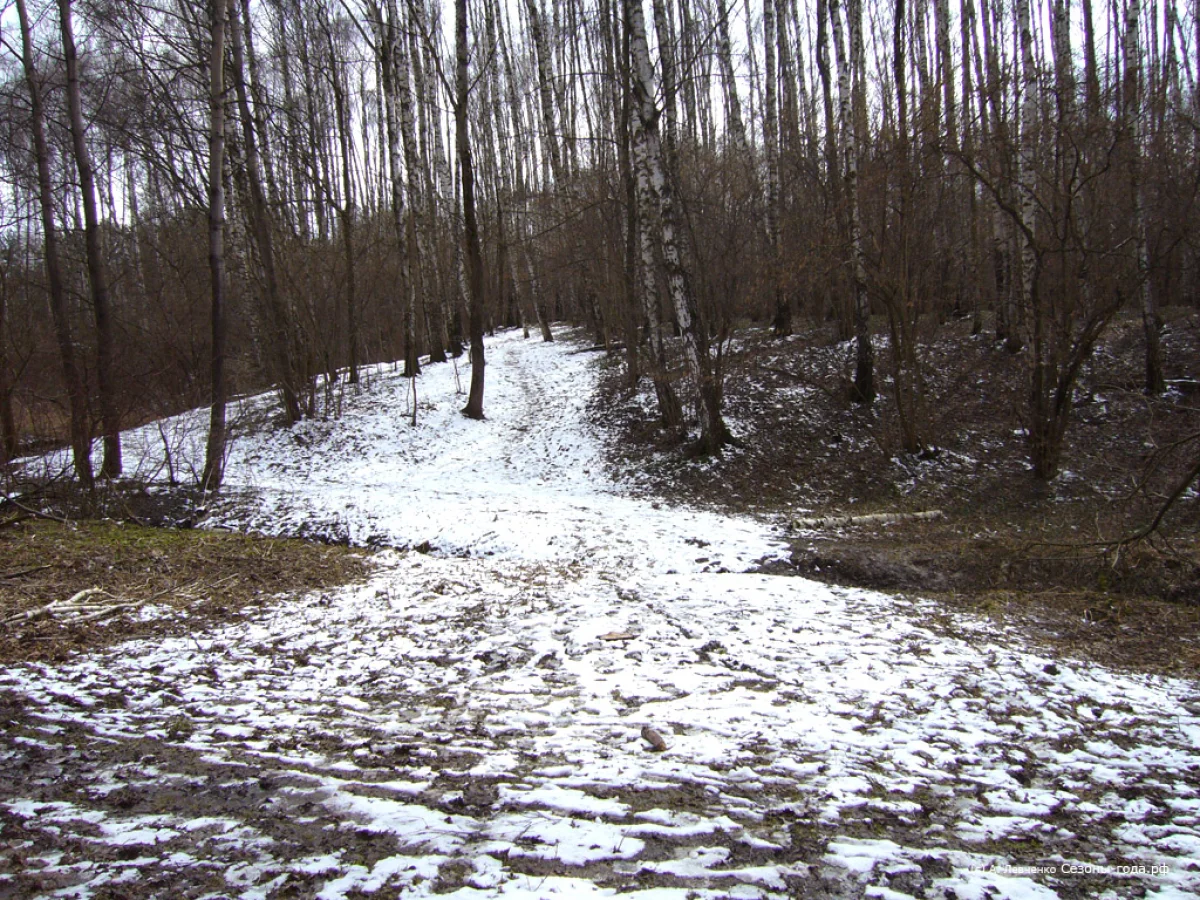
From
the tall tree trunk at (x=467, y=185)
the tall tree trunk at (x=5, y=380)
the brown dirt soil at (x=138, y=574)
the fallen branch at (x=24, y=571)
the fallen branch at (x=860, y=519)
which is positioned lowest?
the fallen branch at (x=860, y=519)

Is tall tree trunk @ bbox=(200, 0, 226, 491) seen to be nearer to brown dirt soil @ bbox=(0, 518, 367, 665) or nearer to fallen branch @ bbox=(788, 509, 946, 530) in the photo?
brown dirt soil @ bbox=(0, 518, 367, 665)

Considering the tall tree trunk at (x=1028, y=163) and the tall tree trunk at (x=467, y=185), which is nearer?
the tall tree trunk at (x=1028, y=163)

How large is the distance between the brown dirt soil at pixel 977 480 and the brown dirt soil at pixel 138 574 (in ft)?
15.9

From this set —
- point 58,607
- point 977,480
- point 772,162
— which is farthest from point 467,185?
point 977,480

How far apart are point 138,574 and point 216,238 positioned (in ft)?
17.2

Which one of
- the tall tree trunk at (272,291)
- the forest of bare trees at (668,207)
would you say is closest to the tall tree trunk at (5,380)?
the forest of bare trees at (668,207)

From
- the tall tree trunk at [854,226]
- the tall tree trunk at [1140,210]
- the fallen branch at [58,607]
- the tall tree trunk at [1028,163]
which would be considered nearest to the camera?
the fallen branch at [58,607]

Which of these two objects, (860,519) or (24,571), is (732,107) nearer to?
(860,519)

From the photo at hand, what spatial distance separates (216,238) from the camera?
877 centimetres

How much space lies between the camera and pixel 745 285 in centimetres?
1130

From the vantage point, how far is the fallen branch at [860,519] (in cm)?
800

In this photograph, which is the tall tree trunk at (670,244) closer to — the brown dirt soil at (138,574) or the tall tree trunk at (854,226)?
the tall tree trunk at (854,226)

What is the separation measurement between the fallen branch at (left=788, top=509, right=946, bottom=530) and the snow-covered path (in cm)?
232

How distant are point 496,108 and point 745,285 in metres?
20.8
